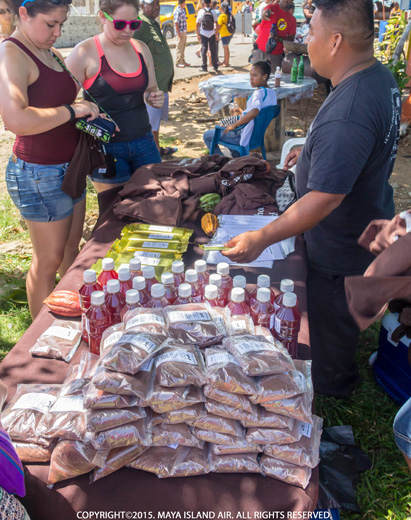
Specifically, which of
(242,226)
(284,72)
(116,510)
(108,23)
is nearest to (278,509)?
(116,510)

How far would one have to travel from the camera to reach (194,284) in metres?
1.80

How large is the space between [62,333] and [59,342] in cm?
5

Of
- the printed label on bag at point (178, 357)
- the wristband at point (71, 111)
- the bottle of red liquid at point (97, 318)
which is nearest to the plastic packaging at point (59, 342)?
the bottle of red liquid at point (97, 318)

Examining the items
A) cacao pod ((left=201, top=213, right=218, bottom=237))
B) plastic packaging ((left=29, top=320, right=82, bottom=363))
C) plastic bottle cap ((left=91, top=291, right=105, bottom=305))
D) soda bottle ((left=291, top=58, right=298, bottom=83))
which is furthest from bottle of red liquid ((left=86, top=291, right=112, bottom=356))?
soda bottle ((left=291, top=58, right=298, bottom=83))

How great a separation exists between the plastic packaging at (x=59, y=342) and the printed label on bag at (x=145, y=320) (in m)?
0.47

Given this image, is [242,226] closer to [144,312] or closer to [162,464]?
[144,312]

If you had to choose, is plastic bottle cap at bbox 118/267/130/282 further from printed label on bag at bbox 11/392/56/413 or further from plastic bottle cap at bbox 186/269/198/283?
printed label on bag at bbox 11/392/56/413

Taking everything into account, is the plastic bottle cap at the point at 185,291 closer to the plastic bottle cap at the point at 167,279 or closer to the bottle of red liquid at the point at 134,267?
the plastic bottle cap at the point at 167,279

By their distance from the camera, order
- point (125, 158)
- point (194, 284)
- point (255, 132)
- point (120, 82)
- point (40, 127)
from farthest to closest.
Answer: point (255, 132), point (125, 158), point (120, 82), point (40, 127), point (194, 284)

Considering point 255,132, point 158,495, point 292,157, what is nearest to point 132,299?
point 158,495

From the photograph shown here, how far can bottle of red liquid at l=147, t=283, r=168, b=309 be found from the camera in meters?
1.63

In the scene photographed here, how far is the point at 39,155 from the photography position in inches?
97.3

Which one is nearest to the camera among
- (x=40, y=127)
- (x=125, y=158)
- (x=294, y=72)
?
(x=40, y=127)

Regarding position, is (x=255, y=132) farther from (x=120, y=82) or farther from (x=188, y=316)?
(x=188, y=316)
